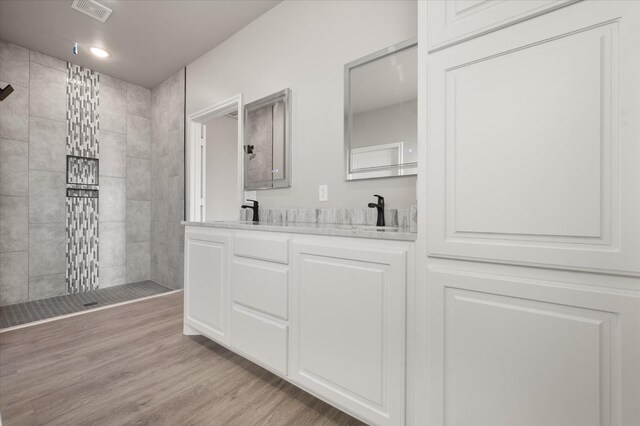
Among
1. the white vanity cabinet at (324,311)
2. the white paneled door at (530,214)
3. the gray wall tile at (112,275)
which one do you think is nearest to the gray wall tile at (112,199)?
the gray wall tile at (112,275)

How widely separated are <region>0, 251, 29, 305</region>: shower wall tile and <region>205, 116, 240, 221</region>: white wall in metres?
1.96

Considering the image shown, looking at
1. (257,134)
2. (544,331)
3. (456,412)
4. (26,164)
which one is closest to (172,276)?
(26,164)

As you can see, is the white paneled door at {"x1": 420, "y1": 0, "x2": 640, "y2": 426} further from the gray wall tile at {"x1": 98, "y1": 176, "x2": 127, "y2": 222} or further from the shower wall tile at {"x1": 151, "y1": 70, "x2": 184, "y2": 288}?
the gray wall tile at {"x1": 98, "y1": 176, "x2": 127, "y2": 222}

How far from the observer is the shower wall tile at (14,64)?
9.95 feet

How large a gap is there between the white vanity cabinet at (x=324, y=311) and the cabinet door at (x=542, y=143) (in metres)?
Answer: 0.29

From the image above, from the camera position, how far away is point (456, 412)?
40.9 inches

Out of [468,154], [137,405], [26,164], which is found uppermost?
[26,164]

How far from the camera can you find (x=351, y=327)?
128 cm

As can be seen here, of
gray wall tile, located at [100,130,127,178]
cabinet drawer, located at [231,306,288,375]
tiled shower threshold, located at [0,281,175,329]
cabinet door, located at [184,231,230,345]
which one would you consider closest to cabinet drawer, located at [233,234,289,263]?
cabinet door, located at [184,231,230,345]

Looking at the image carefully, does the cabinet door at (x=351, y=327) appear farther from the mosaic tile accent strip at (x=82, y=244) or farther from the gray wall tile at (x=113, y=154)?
the gray wall tile at (x=113, y=154)

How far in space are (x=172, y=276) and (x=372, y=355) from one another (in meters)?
3.26

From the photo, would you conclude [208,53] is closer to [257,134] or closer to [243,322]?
[257,134]

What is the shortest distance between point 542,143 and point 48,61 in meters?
4.68

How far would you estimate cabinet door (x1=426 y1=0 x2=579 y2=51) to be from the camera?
35.8 inches
